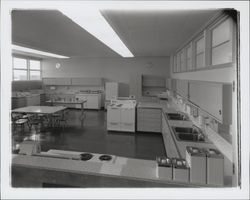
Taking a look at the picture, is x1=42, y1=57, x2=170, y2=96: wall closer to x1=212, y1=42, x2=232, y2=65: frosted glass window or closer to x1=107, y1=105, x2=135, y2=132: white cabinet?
x1=107, y1=105, x2=135, y2=132: white cabinet

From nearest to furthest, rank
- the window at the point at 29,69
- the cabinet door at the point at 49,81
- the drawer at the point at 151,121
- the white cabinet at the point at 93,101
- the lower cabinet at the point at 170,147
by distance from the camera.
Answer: the lower cabinet at the point at 170,147 < the drawer at the point at 151,121 < the window at the point at 29,69 < the white cabinet at the point at 93,101 < the cabinet door at the point at 49,81

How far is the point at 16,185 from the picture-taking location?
872 millimetres

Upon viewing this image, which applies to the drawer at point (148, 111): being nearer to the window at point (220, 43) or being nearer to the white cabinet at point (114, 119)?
the white cabinet at point (114, 119)

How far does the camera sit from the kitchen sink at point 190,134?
2695mm

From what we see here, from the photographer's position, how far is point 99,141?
460 centimetres

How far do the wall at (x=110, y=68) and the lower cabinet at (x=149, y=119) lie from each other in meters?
3.62

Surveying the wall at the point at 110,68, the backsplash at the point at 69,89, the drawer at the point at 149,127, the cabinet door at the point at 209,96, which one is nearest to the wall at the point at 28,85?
the backsplash at the point at 69,89

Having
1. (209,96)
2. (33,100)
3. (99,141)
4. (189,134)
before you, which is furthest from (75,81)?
(209,96)

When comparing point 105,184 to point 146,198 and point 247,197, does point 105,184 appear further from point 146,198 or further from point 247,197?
point 247,197

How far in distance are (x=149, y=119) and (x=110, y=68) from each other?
4.90 metres

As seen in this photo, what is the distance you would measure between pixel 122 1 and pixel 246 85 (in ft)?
2.26

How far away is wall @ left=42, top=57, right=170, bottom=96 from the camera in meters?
8.85

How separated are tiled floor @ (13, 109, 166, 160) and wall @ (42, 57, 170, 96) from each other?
413 cm

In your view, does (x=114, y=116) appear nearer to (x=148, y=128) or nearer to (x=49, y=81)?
(x=148, y=128)
